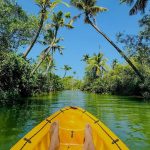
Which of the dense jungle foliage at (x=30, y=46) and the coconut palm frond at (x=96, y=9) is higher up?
the coconut palm frond at (x=96, y=9)

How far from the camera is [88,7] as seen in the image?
40.4 metres

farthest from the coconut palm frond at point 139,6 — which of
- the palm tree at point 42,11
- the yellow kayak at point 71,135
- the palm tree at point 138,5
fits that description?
the yellow kayak at point 71,135

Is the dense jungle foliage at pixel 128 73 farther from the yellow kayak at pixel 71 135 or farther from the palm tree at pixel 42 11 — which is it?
the yellow kayak at pixel 71 135

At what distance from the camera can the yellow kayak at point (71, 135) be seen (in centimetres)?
641

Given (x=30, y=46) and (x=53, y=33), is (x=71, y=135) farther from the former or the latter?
(x=53, y=33)

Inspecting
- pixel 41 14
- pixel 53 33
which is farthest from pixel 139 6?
pixel 53 33

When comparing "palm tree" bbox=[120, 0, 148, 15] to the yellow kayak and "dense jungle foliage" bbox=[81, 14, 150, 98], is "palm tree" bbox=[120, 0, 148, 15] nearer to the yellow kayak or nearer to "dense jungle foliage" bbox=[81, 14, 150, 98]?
"dense jungle foliage" bbox=[81, 14, 150, 98]

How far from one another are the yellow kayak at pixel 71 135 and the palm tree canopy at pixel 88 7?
106 ft

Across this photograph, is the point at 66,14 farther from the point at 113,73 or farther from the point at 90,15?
the point at 113,73

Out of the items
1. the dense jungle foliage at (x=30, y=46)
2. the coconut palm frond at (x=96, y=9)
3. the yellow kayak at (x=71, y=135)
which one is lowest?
the yellow kayak at (x=71, y=135)

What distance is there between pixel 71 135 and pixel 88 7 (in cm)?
3350

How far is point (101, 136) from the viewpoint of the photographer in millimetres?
7156

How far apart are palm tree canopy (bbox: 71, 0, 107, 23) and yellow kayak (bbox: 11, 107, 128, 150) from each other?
32.2m

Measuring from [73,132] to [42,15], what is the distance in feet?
84.8
